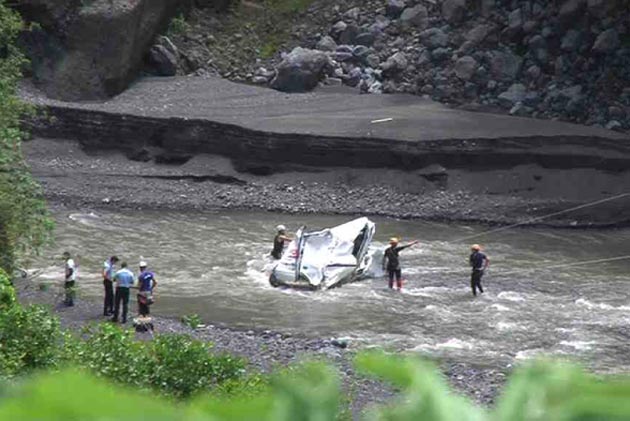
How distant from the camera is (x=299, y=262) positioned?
26203mm

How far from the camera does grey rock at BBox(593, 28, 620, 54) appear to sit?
40.7m

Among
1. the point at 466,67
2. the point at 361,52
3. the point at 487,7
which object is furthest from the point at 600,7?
the point at 361,52

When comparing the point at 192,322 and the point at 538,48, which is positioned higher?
the point at 538,48

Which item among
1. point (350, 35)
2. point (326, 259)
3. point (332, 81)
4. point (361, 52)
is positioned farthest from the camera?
point (350, 35)

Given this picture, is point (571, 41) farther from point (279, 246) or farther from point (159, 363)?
point (159, 363)

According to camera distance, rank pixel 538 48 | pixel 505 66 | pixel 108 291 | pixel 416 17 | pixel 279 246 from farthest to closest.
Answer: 1. pixel 416 17
2. pixel 538 48
3. pixel 505 66
4. pixel 279 246
5. pixel 108 291

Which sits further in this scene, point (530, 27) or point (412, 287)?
point (530, 27)

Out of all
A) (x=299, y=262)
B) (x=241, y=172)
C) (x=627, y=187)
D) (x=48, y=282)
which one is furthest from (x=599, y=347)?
(x=241, y=172)

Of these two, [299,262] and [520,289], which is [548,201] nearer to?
[520,289]

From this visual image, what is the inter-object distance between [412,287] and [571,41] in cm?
1816

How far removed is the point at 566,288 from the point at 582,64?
16176 millimetres

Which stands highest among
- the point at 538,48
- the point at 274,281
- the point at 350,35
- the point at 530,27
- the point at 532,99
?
the point at 530,27

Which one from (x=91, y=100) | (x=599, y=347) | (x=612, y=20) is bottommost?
(x=599, y=347)

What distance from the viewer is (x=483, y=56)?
42.5m
